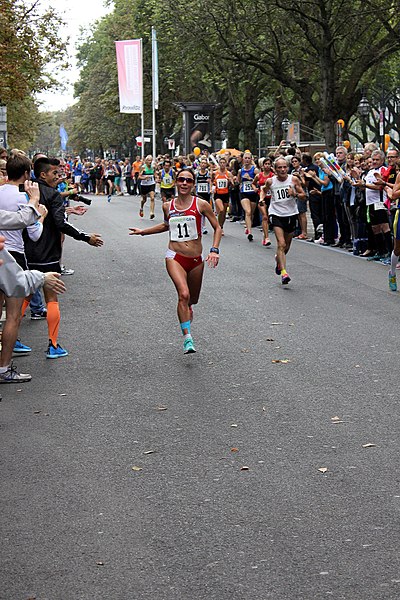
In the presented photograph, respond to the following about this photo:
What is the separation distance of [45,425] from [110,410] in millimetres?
598

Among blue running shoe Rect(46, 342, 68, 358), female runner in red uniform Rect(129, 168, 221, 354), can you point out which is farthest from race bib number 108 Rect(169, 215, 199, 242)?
blue running shoe Rect(46, 342, 68, 358)

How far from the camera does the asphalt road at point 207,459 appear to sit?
4.69 meters

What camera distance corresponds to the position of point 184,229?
1077cm

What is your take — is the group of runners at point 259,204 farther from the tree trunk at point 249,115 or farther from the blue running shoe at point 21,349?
the tree trunk at point 249,115

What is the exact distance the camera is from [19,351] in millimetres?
10578

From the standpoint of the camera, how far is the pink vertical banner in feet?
156

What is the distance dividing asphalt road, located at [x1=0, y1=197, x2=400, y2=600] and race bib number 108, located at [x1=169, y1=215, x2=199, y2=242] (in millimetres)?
1050

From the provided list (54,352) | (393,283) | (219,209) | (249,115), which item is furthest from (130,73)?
(54,352)

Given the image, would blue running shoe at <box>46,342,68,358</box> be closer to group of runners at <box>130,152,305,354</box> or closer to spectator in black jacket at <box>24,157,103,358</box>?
spectator in black jacket at <box>24,157,103,358</box>

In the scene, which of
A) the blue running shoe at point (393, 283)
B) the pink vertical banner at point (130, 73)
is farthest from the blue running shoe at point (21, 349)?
the pink vertical banner at point (130, 73)

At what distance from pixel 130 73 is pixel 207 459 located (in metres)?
43.8

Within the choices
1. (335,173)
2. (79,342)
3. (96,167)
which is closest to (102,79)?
(96,167)

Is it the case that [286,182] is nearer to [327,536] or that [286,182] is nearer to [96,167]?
[327,536]

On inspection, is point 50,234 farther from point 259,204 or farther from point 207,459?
point 259,204
